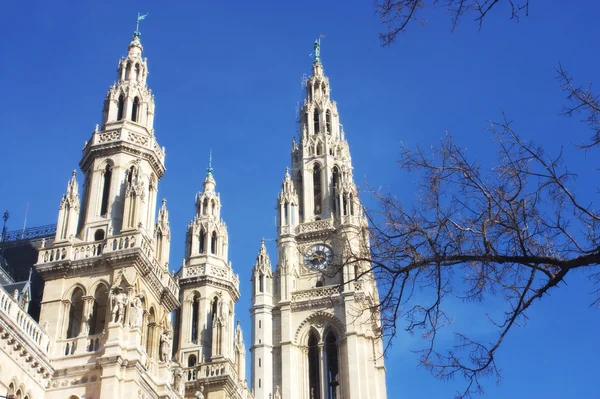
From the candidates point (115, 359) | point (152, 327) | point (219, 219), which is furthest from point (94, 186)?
point (219, 219)

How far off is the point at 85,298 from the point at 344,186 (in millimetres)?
38566

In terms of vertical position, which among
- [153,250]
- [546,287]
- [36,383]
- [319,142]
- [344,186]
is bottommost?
[546,287]

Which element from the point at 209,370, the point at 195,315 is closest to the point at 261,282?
the point at 195,315

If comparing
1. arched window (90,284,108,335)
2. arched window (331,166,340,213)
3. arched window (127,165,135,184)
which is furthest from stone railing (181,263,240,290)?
arched window (331,166,340,213)

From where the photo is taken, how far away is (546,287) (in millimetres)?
11000

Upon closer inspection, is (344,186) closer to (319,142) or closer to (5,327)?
(319,142)

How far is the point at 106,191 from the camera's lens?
119 ft

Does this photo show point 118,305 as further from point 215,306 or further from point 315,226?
point 315,226

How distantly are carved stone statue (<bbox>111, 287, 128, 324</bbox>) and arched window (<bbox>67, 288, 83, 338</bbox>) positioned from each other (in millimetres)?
2001

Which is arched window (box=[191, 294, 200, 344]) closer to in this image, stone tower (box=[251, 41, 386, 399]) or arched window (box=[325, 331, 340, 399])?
stone tower (box=[251, 41, 386, 399])

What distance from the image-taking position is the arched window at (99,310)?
32812 mm

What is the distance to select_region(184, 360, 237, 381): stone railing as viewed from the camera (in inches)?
1577

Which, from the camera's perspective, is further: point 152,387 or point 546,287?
point 152,387

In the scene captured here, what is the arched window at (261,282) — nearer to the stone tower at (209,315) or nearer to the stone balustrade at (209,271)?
the stone tower at (209,315)
